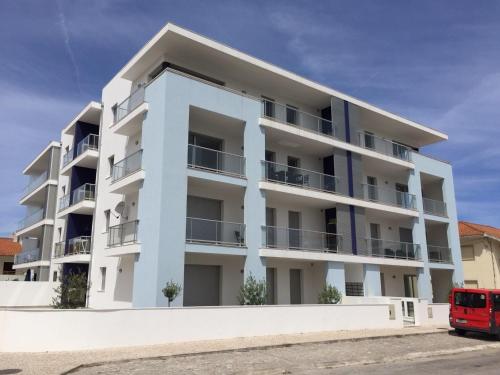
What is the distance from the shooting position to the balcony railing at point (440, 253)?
28145 millimetres

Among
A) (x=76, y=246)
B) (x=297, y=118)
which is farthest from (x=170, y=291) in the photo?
(x=297, y=118)

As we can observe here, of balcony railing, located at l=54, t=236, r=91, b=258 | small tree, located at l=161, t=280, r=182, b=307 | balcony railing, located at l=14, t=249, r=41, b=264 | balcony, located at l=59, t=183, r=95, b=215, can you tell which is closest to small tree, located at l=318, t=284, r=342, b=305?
small tree, located at l=161, t=280, r=182, b=307

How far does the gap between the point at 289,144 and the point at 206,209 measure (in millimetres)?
5918

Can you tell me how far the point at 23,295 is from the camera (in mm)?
26781

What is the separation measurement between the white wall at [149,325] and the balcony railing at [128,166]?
7.62 m

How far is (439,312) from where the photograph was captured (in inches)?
867

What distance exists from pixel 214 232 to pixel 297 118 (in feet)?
27.5

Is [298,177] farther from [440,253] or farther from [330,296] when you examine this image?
[440,253]

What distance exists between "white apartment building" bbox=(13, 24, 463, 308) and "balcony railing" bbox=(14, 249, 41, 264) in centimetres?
535

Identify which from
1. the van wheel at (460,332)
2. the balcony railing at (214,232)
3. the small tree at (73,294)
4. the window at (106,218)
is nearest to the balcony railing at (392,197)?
the van wheel at (460,332)

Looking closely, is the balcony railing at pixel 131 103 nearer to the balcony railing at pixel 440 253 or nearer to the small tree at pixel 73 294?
the small tree at pixel 73 294

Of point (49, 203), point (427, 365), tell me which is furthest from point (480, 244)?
point (49, 203)

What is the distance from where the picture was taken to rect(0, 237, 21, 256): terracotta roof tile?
4688cm

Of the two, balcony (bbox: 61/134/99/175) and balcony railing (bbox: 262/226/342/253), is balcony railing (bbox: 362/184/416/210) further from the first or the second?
balcony (bbox: 61/134/99/175)
